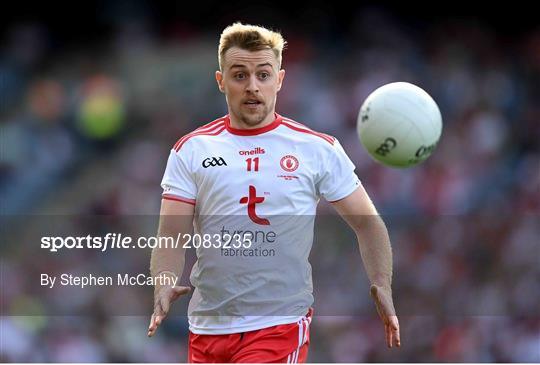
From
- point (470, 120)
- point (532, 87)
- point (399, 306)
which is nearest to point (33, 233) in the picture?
point (399, 306)

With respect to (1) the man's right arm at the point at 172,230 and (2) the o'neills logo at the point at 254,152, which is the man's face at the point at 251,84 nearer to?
(2) the o'neills logo at the point at 254,152

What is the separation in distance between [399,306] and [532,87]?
4080mm

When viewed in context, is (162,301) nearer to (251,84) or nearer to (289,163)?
(289,163)

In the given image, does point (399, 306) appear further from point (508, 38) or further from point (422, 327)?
point (508, 38)

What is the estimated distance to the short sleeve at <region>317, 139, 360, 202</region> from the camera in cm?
532

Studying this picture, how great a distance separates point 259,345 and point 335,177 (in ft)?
→ 3.31

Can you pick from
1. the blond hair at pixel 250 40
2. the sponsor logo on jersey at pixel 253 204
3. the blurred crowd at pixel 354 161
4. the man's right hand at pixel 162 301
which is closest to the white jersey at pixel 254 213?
the sponsor logo on jersey at pixel 253 204

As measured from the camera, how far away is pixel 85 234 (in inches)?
471

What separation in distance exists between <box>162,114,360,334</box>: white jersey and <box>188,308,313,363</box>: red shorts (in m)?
0.04

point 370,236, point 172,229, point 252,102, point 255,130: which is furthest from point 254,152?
point 370,236

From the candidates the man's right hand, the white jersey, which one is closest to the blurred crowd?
the white jersey

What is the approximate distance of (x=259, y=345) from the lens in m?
5.14

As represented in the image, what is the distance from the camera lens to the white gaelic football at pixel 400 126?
18.1 ft

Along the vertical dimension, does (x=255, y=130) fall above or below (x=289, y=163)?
above
